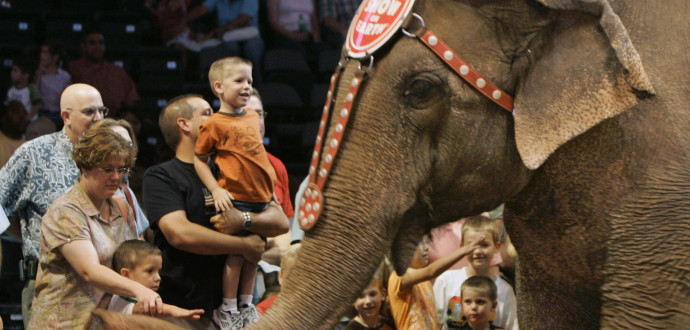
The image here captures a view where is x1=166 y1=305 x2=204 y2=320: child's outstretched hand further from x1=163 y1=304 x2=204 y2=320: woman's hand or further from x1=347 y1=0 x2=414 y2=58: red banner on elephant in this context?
x1=347 y1=0 x2=414 y2=58: red banner on elephant

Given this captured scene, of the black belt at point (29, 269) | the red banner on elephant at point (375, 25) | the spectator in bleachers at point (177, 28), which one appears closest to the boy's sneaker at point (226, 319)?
the black belt at point (29, 269)

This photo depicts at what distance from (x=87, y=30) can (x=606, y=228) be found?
26.9 ft

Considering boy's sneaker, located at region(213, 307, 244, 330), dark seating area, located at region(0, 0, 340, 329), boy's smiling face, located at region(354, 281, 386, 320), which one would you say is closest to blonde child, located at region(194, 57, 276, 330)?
boy's sneaker, located at region(213, 307, 244, 330)

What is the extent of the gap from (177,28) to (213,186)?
6.13 metres

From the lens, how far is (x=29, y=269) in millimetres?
4969

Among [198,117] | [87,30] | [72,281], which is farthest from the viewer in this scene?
[87,30]

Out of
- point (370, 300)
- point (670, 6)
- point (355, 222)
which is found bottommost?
point (370, 300)

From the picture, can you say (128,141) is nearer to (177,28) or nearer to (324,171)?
(324,171)

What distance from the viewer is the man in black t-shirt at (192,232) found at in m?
3.91

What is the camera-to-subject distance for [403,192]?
2.33 m

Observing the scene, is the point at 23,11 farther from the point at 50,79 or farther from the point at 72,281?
the point at 72,281

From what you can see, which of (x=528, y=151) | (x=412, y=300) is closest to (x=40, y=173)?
(x=412, y=300)

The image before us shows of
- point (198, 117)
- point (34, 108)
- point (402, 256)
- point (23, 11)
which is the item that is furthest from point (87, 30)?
point (402, 256)

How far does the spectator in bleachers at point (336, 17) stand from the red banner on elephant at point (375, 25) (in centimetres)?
717
